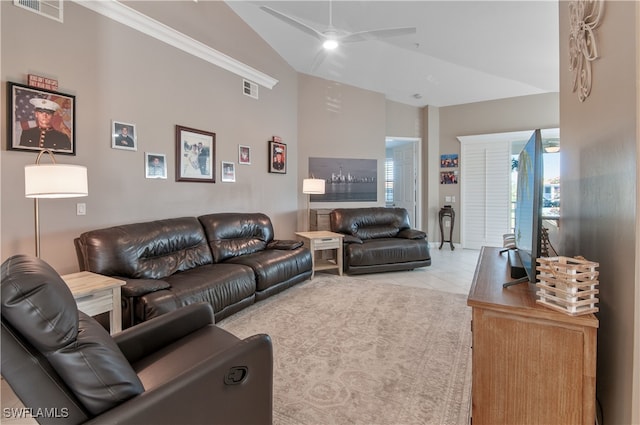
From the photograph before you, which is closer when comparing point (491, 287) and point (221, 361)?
point (221, 361)

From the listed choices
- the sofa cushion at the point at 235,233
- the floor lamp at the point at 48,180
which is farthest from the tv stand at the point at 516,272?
the sofa cushion at the point at 235,233

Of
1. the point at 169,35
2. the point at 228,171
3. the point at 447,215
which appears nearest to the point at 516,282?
the point at 228,171

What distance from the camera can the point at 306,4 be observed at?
404cm

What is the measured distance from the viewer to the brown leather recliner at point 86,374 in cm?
86

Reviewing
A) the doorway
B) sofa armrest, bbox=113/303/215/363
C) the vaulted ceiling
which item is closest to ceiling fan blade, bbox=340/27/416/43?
the vaulted ceiling

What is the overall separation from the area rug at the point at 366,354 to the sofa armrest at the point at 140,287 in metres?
0.75

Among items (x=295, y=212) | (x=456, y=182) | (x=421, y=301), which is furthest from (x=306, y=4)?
(x=456, y=182)

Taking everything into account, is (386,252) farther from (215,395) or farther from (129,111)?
(215,395)

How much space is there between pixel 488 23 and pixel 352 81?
2.83 m

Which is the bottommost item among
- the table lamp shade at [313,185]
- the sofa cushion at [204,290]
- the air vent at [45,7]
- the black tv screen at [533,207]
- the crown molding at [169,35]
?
the sofa cushion at [204,290]

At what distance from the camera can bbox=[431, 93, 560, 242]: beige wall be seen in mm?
6160

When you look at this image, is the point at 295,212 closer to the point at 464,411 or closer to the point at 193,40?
the point at 193,40

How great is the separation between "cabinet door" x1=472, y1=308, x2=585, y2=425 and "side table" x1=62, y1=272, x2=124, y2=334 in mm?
2329

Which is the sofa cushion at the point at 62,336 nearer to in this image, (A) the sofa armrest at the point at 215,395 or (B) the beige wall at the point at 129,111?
(A) the sofa armrest at the point at 215,395
